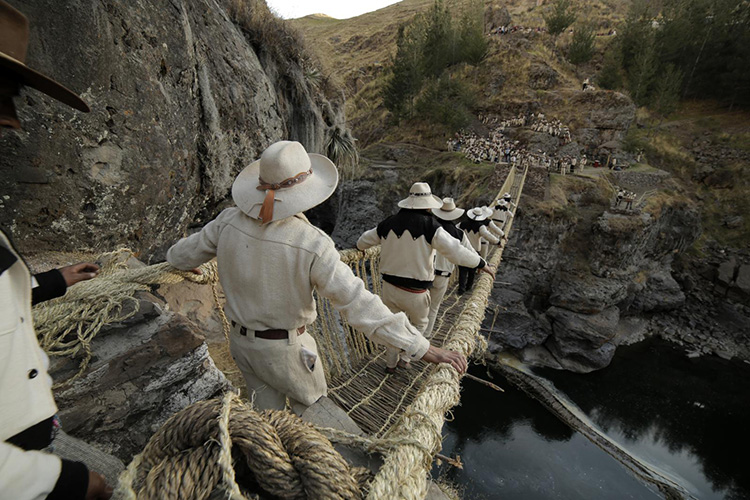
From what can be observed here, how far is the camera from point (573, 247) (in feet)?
51.6

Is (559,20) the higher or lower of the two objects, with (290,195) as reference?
higher

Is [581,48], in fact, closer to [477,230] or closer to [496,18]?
[496,18]

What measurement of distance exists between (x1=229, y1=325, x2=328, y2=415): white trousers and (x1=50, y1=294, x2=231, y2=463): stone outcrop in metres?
0.26

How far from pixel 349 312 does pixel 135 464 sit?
75 centimetres

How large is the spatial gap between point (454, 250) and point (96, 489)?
2.14 m

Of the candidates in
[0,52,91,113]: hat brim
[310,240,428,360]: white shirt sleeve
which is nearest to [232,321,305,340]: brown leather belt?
[310,240,428,360]: white shirt sleeve

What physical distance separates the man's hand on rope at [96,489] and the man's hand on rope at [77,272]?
2.68ft

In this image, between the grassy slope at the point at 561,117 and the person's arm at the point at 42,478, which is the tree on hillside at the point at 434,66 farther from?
the person's arm at the point at 42,478

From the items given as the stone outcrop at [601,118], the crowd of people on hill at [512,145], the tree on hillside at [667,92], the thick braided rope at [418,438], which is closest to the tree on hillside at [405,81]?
the crowd of people on hill at [512,145]

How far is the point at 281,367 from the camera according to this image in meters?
1.47

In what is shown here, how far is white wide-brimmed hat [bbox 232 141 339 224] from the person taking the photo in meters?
1.29

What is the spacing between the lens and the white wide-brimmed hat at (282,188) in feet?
4.24

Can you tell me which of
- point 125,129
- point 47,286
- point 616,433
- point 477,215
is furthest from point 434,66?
point 47,286

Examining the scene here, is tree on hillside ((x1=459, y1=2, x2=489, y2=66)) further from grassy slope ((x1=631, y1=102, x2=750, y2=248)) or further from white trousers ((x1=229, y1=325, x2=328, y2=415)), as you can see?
white trousers ((x1=229, y1=325, x2=328, y2=415))
